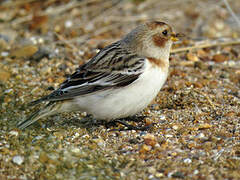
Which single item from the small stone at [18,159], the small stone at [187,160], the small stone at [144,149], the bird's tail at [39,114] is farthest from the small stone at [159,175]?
the bird's tail at [39,114]

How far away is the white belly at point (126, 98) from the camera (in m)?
3.68

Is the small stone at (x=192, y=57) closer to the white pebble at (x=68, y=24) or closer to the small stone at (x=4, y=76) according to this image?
the white pebble at (x=68, y=24)

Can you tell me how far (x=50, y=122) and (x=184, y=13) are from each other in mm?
3764

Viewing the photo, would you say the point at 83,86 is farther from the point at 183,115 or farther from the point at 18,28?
the point at 18,28

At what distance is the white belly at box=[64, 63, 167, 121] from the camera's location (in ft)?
12.1

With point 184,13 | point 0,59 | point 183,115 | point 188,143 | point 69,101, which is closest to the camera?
point 188,143

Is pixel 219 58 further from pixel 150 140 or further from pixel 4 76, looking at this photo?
pixel 4 76

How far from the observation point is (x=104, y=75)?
3.86 m

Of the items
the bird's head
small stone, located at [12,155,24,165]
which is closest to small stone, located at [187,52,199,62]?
the bird's head

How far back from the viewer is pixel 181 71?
5.26m

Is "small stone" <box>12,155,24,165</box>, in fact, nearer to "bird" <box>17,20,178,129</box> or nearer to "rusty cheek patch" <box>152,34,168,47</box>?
"bird" <box>17,20,178,129</box>

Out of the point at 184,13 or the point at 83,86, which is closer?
the point at 83,86

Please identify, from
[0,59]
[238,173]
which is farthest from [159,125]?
[0,59]

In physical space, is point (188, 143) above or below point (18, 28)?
below
